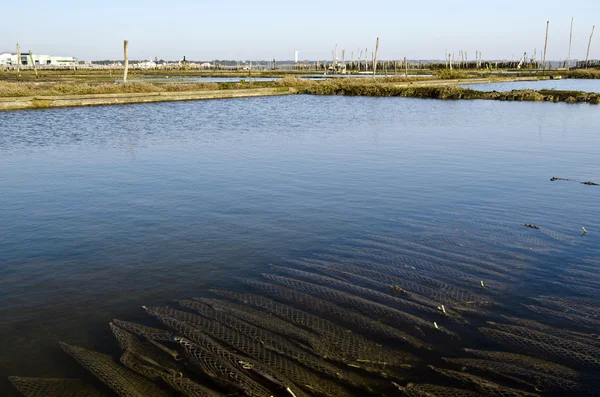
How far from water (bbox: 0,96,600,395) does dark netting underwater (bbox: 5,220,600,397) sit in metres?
0.22

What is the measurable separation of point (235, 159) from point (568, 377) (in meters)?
12.4

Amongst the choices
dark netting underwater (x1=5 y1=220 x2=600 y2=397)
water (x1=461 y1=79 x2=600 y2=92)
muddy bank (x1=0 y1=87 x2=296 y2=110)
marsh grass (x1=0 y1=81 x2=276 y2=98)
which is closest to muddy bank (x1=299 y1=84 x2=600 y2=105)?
muddy bank (x1=0 y1=87 x2=296 y2=110)

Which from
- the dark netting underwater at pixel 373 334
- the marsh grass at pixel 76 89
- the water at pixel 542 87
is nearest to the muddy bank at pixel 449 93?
the water at pixel 542 87

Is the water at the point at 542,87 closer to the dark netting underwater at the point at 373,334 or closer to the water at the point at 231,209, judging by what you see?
the water at the point at 231,209

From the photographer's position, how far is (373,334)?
5.49m

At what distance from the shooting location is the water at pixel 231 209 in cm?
646

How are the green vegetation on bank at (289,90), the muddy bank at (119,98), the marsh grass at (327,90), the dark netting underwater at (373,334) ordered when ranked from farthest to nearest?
the marsh grass at (327,90) → the green vegetation on bank at (289,90) → the muddy bank at (119,98) → the dark netting underwater at (373,334)

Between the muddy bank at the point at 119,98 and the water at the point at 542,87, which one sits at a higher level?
the water at the point at 542,87

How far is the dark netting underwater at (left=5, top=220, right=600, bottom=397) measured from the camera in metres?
4.62

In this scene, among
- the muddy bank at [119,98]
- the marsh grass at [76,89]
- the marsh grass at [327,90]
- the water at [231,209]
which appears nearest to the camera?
the water at [231,209]

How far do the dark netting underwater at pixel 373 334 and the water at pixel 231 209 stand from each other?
22 centimetres

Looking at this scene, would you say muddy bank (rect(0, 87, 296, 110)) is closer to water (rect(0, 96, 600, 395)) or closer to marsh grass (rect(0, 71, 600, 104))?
marsh grass (rect(0, 71, 600, 104))

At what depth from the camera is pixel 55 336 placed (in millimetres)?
5473

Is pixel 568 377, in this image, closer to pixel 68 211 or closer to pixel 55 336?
pixel 55 336
